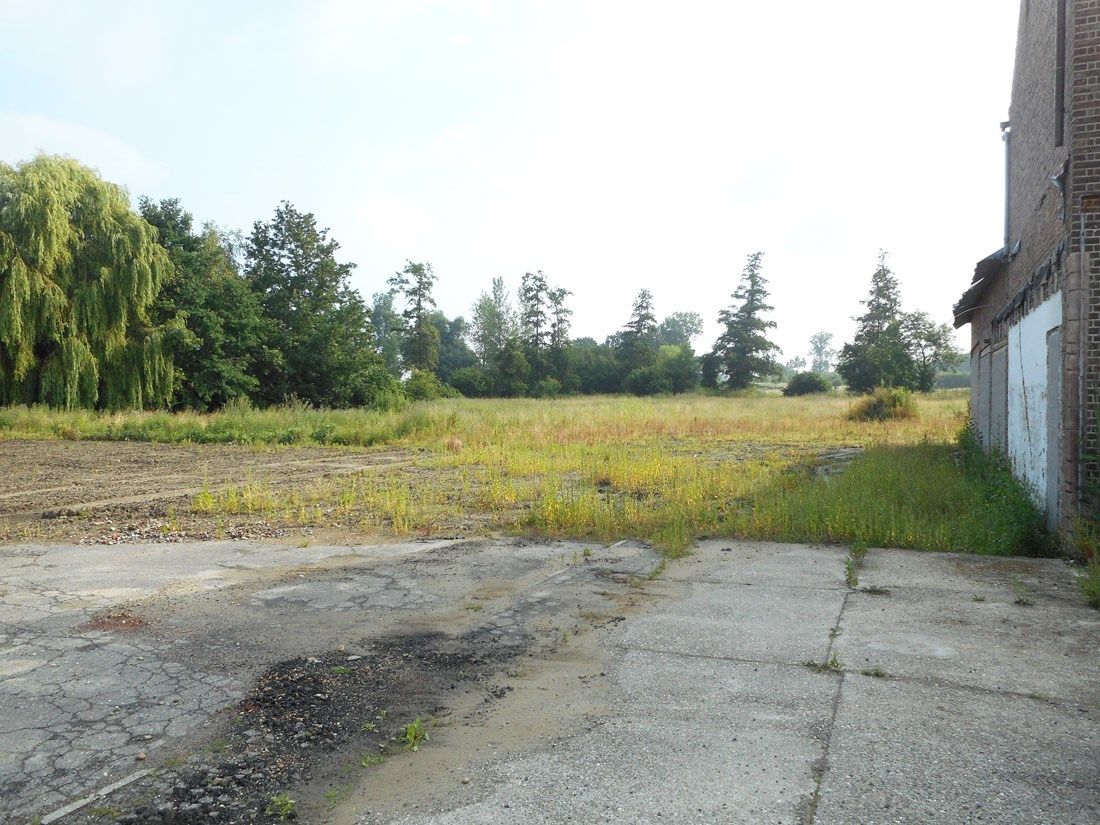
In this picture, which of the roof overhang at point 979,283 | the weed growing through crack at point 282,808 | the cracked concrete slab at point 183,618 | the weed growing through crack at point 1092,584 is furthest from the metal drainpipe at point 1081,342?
the weed growing through crack at point 282,808

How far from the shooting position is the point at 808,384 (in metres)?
67.7

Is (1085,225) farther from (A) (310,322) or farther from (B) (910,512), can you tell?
(A) (310,322)

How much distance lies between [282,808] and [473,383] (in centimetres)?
6840

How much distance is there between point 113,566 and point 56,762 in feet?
14.8

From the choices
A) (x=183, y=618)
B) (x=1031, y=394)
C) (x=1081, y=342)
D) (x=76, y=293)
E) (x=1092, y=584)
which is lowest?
(x=183, y=618)

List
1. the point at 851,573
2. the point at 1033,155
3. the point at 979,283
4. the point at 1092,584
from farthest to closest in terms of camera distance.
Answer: the point at 979,283 → the point at 1033,155 → the point at 851,573 → the point at 1092,584

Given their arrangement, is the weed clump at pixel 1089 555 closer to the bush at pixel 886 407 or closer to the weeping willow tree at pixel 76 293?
the bush at pixel 886 407

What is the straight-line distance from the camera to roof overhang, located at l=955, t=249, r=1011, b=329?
1372 cm

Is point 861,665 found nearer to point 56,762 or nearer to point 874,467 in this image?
point 56,762

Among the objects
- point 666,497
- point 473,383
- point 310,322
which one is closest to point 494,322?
point 473,383

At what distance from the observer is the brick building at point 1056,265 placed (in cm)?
738

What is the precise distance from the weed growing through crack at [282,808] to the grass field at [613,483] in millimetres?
5386

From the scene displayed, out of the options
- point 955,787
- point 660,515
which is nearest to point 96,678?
point 955,787

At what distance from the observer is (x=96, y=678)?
449 centimetres
